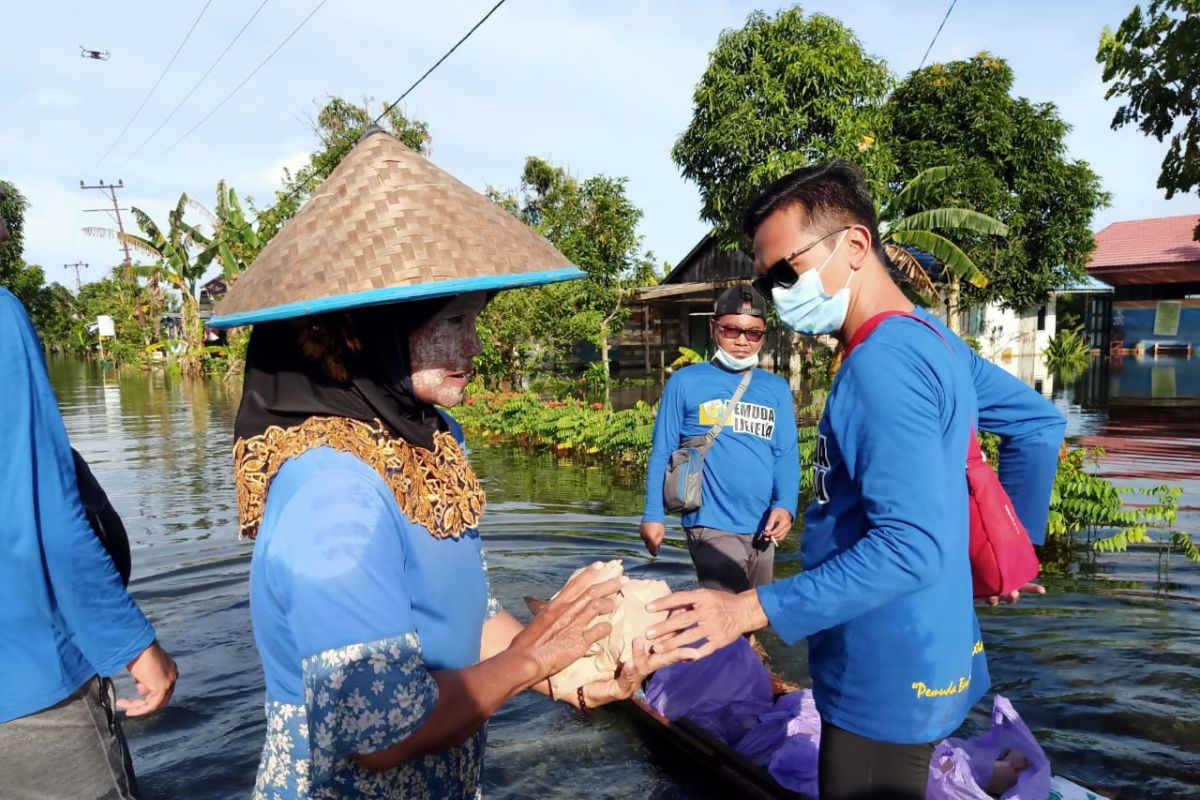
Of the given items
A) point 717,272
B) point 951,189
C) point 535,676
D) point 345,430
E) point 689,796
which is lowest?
point 689,796

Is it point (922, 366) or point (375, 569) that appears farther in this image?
point (922, 366)

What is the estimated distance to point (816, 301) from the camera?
2139 mm

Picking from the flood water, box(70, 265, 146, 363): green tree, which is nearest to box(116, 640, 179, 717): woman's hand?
the flood water

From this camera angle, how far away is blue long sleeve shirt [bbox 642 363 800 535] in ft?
13.6

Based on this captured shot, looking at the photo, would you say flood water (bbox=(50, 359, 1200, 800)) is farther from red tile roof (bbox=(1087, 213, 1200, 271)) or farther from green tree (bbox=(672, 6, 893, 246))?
red tile roof (bbox=(1087, 213, 1200, 271))

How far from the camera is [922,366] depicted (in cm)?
182

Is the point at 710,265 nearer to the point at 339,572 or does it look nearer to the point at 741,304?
the point at 741,304

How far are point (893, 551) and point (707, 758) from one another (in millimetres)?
2138

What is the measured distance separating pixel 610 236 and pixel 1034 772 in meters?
20.7

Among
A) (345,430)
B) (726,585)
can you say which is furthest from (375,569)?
(726,585)

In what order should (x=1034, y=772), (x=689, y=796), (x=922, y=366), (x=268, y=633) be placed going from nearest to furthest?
(x=268, y=633), (x=922, y=366), (x=1034, y=772), (x=689, y=796)

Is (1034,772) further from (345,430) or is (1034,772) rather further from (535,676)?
(345,430)

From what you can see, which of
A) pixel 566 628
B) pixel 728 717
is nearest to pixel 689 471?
pixel 728 717

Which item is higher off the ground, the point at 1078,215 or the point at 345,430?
the point at 1078,215
